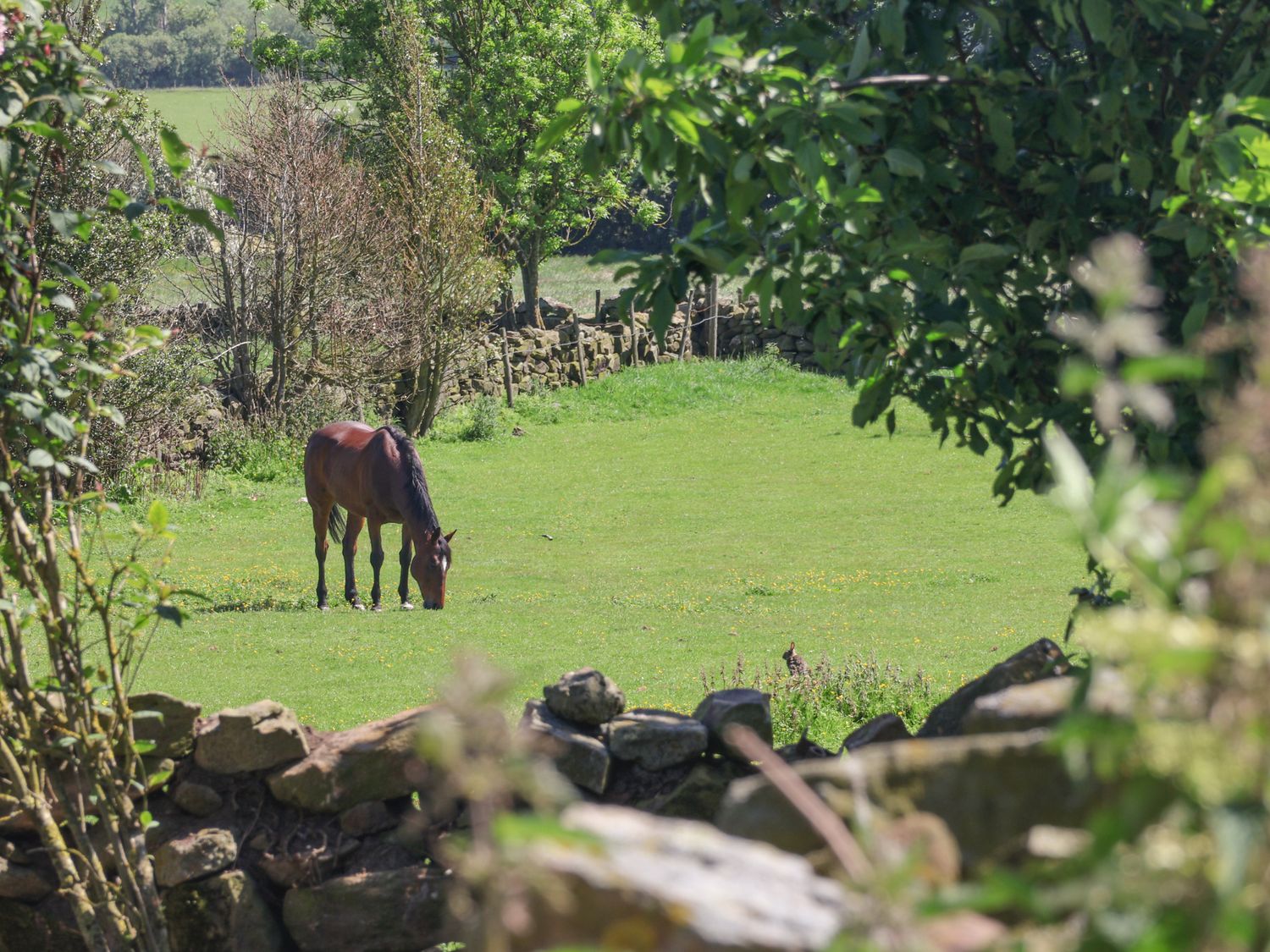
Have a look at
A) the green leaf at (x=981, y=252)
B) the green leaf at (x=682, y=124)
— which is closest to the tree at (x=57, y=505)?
the green leaf at (x=682, y=124)

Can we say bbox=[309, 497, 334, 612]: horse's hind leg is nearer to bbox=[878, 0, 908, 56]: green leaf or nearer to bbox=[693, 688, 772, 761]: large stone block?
bbox=[693, 688, 772, 761]: large stone block

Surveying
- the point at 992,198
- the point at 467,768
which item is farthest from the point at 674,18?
the point at 467,768

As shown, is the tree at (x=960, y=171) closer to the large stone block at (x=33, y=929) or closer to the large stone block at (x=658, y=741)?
the large stone block at (x=658, y=741)

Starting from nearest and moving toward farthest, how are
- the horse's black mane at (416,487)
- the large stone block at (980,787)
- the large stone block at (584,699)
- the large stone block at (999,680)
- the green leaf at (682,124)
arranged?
1. the large stone block at (980,787)
2. the green leaf at (682,124)
3. the large stone block at (999,680)
4. the large stone block at (584,699)
5. the horse's black mane at (416,487)

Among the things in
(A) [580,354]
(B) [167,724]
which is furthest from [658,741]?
(A) [580,354]

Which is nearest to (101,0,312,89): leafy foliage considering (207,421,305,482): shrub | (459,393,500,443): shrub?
(459,393,500,443): shrub

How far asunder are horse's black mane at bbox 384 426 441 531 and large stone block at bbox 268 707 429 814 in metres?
8.41

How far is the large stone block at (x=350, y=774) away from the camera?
16.8ft

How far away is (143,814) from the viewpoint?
12.9ft

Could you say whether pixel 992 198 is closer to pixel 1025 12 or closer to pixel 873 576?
pixel 1025 12

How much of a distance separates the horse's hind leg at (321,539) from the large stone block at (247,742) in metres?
9.39

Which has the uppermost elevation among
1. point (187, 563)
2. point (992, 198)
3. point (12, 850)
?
point (992, 198)

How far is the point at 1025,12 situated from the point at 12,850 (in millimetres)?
4639

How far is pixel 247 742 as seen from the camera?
514 centimetres
